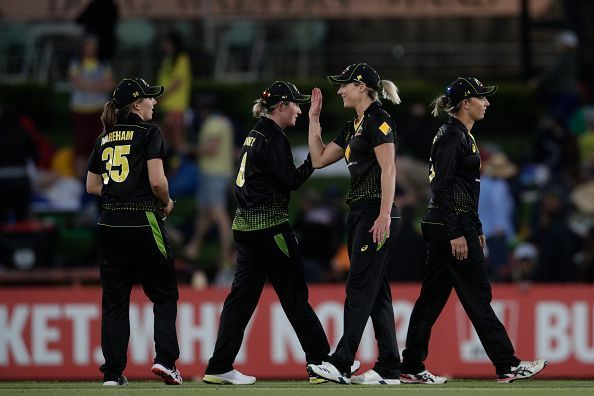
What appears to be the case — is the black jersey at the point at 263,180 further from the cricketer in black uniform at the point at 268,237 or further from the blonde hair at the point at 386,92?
the blonde hair at the point at 386,92

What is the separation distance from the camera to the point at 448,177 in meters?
11.5

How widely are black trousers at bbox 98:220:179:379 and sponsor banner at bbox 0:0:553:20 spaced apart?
38.6 feet

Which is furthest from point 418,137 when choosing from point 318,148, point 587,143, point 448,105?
point 318,148

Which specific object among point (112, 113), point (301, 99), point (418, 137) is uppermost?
point (418, 137)

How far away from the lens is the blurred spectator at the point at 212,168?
19.7 metres

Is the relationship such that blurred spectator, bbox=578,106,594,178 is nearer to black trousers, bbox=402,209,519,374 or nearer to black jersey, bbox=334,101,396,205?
black trousers, bbox=402,209,519,374

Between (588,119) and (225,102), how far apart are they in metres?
5.69

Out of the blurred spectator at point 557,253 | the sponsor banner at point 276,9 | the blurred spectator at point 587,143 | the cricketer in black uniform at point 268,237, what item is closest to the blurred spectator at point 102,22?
the sponsor banner at point 276,9

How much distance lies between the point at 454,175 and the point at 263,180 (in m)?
1.40

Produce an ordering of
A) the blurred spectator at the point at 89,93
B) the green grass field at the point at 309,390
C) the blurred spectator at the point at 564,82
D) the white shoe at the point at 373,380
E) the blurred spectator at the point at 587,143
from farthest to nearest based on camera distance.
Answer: the blurred spectator at the point at 564,82, the blurred spectator at the point at 587,143, the blurred spectator at the point at 89,93, the white shoe at the point at 373,380, the green grass field at the point at 309,390

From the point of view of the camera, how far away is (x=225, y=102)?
79.2 ft

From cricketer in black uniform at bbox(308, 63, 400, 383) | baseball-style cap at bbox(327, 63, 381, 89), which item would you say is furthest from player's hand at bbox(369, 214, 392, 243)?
baseball-style cap at bbox(327, 63, 381, 89)

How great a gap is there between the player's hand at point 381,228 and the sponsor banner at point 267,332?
14.9 ft

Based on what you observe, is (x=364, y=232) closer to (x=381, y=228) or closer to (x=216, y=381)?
(x=381, y=228)
